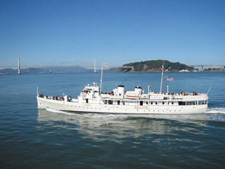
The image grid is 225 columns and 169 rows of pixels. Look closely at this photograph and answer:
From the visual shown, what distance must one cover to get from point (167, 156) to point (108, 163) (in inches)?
222

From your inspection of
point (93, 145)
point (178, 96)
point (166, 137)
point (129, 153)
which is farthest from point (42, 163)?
point (178, 96)

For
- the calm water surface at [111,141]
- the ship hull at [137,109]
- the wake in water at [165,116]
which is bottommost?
the calm water surface at [111,141]

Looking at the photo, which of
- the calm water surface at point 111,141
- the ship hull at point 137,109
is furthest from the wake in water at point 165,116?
the ship hull at point 137,109

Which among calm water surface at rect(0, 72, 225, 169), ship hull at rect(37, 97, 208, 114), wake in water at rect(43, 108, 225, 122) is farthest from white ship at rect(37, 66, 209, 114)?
calm water surface at rect(0, 72, 225, 169)

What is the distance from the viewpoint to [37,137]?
21.2 metres

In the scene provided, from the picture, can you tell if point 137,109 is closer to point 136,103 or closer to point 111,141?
point 136,103

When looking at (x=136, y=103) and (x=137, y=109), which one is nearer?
(x=137, y=109)

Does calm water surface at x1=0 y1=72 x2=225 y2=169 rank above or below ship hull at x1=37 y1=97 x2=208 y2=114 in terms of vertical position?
below

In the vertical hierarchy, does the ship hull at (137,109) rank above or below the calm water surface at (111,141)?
above

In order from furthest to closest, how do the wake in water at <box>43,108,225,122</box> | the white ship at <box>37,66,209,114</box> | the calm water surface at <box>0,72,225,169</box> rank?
the white ship at <box>37,66,209,114</box>
the wake in water at <box>43,108,225,122</box>
the calm water surface at <box>0,72,225,169</box>

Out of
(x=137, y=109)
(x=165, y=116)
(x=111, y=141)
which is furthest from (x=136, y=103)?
(x=111, y=141)

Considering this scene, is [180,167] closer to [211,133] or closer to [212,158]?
[212,158]

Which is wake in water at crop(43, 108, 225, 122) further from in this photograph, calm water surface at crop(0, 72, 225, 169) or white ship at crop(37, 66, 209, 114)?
white ship at crop(37, 66, 209, 114)

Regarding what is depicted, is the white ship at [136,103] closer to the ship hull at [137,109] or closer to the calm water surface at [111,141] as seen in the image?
the ship hull at [137,109]
